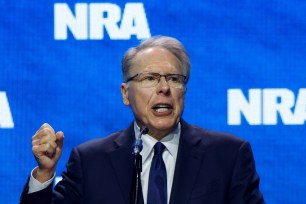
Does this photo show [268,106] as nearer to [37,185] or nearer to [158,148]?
[158,148]

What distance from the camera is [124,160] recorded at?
2.23m

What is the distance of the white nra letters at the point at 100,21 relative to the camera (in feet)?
10.2

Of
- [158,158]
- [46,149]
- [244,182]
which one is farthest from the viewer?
[158,158]

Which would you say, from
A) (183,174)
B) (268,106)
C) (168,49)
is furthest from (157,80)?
(268,106)

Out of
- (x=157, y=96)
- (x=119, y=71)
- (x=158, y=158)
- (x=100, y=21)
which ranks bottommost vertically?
(x=158, y=158)

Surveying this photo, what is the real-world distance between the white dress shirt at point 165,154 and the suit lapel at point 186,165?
0.03 m

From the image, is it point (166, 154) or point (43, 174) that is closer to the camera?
point (43, 174)

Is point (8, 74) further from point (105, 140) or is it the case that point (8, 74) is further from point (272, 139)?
point (272, 139)

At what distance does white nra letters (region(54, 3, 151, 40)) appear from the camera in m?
3.10

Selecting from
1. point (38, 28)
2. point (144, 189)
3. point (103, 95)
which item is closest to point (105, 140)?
point (144, 189)

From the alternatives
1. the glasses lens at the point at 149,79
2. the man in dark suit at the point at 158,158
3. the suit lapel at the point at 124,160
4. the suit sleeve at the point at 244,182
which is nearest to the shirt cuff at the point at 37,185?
the man in dark suit at the point at 158,158

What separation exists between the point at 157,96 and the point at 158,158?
8.2 inches

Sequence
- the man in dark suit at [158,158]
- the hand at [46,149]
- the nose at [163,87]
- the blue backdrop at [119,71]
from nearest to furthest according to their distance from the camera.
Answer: the hand at [46,149]
the man in dark suit at [158,158]
the nose at [163,87]
the blue backdrop at [119,71]

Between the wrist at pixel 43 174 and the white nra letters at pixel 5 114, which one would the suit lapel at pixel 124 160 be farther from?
the white nra letters at pixel 5 114
